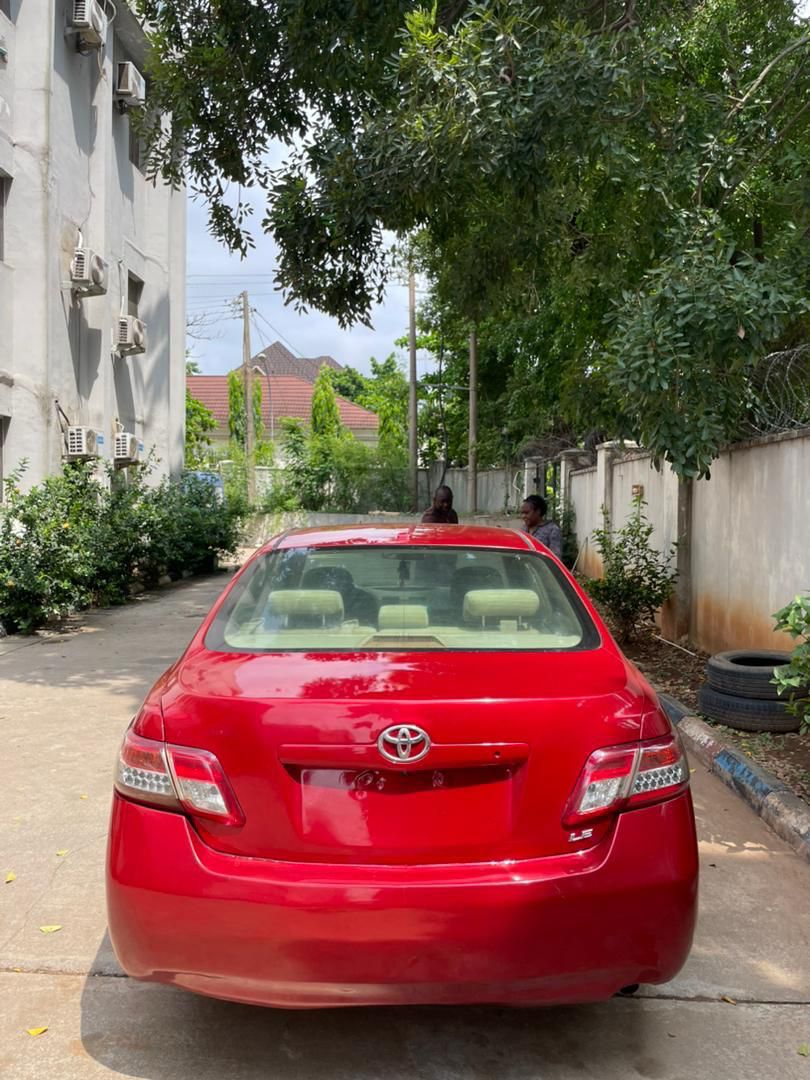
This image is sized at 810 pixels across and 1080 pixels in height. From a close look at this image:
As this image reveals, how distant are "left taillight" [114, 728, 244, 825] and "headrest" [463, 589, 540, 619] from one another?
1199mm

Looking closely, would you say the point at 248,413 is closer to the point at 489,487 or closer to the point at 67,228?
the point at 489,487

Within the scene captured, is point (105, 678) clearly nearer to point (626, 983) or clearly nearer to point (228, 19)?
point (228, 19)

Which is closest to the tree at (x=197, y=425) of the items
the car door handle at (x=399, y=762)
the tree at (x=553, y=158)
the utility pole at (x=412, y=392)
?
the utility pole at (x=412, y=392)

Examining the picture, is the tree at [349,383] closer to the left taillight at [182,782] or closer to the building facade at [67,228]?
the building facade at [67,228]

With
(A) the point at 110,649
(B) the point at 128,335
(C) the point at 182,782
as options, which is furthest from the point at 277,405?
(C) the point at 182,782

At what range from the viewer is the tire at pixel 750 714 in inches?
259

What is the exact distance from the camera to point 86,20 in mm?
14633

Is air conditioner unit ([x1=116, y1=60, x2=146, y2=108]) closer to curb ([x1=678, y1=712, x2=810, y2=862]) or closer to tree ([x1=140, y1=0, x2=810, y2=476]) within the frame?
tree ([x1=140, y1=0, x2=810, y2=476])

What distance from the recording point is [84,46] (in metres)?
15.2

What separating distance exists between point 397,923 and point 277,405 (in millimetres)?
58026

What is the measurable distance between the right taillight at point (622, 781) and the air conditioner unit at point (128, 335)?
1596cm

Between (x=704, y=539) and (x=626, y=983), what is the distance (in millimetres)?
7401

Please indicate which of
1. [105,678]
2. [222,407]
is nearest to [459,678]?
[105,678]

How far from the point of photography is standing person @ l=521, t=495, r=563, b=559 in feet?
31.1
